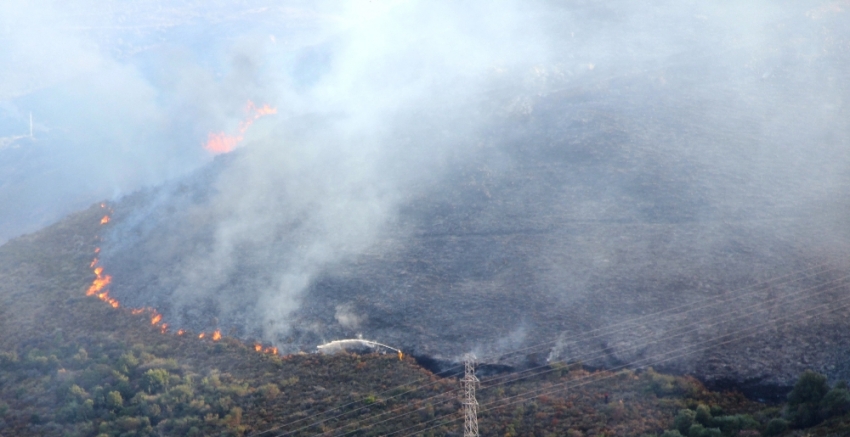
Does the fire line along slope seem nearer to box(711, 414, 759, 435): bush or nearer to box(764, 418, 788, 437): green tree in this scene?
box(711, 414, 759, 435): bush

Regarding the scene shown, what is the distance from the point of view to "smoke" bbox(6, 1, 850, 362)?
50312mm

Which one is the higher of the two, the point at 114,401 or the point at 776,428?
the point at 114,401

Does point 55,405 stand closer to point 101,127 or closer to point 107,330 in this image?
point 107,330

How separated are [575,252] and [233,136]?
51613 millimetres

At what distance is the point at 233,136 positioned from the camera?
279 feet

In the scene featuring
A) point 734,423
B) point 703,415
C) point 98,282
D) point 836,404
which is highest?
point 98,282

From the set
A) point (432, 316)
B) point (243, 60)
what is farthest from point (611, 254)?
point (243, 60)

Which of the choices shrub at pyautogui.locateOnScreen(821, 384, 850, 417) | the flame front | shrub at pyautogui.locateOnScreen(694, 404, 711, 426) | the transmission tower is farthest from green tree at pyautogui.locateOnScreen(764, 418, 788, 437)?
the flame front

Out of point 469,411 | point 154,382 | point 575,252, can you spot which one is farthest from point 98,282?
point 575,252

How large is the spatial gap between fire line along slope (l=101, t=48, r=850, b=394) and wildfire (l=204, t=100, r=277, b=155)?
622 inches

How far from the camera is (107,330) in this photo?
50.7m

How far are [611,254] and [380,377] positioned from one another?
2000cm

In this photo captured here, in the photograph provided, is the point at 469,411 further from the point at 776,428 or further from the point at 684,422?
the point at 776,428

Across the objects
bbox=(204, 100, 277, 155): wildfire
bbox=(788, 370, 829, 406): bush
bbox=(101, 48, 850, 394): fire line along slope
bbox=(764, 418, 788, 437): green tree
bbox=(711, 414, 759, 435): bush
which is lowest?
bbox=(764, 418, 788, 437): green tree
